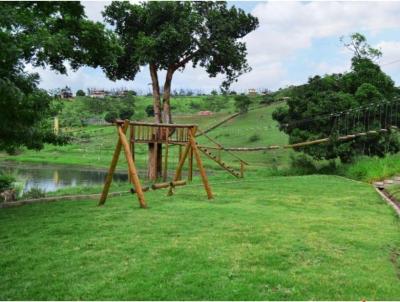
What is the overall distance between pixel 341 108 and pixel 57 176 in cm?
2309

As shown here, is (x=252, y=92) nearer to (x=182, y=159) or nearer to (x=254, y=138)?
(x=254, y=138)

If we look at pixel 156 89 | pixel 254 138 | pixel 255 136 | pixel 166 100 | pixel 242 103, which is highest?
pixel 156 89

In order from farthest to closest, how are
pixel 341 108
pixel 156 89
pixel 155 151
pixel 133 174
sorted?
1. pixel 156 89
2. pixel 155 151
3. pixel 341 108
4. pixel 133 174

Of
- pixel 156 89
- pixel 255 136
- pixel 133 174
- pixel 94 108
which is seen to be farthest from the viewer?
pixel 94 108

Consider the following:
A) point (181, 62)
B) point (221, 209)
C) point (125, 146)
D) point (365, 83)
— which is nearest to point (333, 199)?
point (221, 209)

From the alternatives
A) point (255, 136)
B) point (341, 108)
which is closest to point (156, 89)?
point (341, 108)

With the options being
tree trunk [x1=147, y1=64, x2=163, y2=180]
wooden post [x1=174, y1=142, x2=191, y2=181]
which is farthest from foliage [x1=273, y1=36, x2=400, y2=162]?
wooden post [x1=174, y1=142, x2=191, y2=181]

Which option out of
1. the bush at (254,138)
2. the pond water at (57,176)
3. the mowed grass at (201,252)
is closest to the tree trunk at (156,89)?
the pond water at (57,176)

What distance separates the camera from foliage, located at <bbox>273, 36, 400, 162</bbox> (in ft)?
72.7

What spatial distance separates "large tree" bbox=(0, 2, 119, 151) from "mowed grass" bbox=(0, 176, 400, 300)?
201 cm

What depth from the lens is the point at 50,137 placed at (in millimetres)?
13258

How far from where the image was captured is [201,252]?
6.77 meters

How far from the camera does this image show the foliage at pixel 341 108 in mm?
22172

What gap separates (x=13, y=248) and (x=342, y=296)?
4.91 meters
